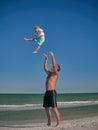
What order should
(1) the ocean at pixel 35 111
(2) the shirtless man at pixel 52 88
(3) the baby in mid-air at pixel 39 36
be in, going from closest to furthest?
1. (3) the baby in mid-air at pixel 39 36
2. (2) the shirtless man at pixel 52 88
3. (1) the ocean at pixel 35 111

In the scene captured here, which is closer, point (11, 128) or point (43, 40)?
point (43, 40)

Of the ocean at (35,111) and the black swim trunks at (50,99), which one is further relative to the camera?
the ocean at (35,111)

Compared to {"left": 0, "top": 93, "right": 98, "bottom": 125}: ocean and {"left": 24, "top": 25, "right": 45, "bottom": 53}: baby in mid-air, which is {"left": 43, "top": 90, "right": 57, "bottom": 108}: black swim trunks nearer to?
{"left": 24, "top": 25, "right": 45, "bottom": 53}: baby in mid-air

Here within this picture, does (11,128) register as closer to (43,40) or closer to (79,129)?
(79,129)

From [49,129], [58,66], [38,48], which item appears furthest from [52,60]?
[49,129]

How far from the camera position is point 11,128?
8.62 metres

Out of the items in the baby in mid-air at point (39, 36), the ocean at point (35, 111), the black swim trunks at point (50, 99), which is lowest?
the ocean at point (35, 111)

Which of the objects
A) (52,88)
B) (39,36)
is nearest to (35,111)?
(52,88)

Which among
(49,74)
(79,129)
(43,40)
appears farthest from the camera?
(49,74)

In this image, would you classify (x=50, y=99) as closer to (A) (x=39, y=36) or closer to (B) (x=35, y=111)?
(A) (x=39, y=36)

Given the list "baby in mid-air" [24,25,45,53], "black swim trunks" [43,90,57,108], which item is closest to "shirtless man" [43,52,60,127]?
"black swim trunks" [43,90,57,108]

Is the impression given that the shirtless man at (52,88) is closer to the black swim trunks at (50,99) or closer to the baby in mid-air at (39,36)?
the black swim trunks at (50,99)

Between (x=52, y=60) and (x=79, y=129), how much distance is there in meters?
1.79

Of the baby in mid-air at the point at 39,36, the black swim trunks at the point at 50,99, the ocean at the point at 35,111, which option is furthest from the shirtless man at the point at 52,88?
the ocean at the point at 35,111
